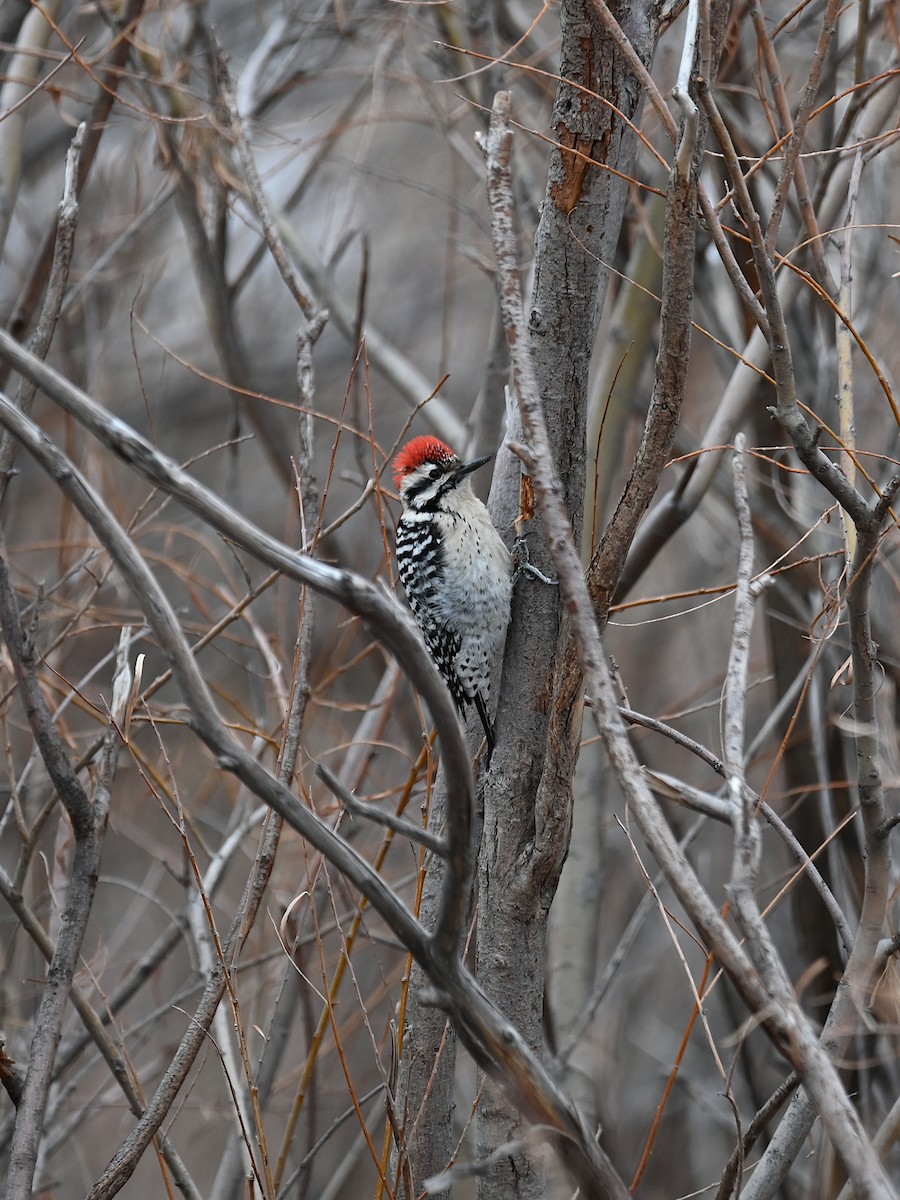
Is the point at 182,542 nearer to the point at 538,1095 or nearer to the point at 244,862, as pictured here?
the point at 244,862

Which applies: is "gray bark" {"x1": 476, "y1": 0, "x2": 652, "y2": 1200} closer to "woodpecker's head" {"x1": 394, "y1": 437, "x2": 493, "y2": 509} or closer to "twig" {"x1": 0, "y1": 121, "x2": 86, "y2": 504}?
"twig" {"x1": 0, "y1": 121, "x2": 86, "y2": 504}

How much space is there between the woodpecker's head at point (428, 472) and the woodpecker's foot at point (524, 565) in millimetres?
870

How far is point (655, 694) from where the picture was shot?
8.48m

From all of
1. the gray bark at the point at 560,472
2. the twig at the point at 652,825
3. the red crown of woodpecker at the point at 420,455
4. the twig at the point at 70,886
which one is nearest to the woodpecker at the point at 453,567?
the red crown of woodpecker at the point at 420,455

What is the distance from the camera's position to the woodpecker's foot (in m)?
2.69

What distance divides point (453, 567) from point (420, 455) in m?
0.44

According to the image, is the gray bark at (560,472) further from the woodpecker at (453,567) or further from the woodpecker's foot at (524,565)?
the woodpecker at (453,567)

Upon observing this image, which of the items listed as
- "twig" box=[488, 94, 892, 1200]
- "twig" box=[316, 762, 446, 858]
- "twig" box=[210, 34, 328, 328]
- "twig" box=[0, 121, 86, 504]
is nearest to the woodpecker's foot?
"twig" box=[210, 34, 328, 328]

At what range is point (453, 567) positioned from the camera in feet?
12.2

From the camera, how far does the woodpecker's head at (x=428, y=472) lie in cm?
386

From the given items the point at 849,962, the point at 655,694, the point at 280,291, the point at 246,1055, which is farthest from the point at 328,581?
the point at 280,291

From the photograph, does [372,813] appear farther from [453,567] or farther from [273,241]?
[453,567]

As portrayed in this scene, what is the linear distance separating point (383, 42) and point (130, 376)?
5.32m

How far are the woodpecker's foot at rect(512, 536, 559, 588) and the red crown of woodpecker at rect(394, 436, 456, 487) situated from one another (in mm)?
920
